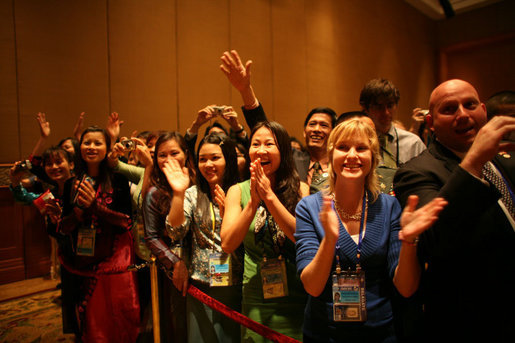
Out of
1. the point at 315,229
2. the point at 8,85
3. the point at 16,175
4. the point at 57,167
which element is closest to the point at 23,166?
the point at 16,175

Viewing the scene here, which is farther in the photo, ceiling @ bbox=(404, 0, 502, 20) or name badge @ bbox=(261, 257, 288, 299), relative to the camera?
ceiling @ bbox=(404, 0, 502, 20)

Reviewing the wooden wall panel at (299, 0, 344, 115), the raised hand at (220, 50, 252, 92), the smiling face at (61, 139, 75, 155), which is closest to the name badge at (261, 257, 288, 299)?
the raised hand at (220, 50, 252, 92)

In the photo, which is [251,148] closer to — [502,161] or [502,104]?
[502,161]

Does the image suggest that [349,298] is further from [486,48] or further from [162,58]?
[486,48]

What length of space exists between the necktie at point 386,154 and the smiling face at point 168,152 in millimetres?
1408

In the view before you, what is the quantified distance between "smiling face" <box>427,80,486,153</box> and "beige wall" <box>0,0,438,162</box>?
3.82 m

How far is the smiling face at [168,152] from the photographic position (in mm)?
2146

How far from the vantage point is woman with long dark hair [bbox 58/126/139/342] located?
222 cm

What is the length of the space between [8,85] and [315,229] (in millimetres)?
4061

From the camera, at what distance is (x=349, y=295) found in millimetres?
1126

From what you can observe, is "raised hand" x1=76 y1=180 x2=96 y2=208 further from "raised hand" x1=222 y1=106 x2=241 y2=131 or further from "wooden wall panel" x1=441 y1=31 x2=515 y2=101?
"wooden wall panel" x1=441 y1=31 x2=515 y2=101

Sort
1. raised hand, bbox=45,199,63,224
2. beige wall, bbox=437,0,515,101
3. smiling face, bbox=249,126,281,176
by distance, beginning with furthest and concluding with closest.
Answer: beige wall, bbox=437,0,515,101 < raised hand, bbox=45,199,63,224 < smiling face, bbox=249,126,281,176

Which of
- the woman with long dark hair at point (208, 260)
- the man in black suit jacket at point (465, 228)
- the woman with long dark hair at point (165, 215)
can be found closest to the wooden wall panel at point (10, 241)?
the woman with long dark hair at point (165, 215)

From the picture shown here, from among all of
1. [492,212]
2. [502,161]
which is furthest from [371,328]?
[502,161]
